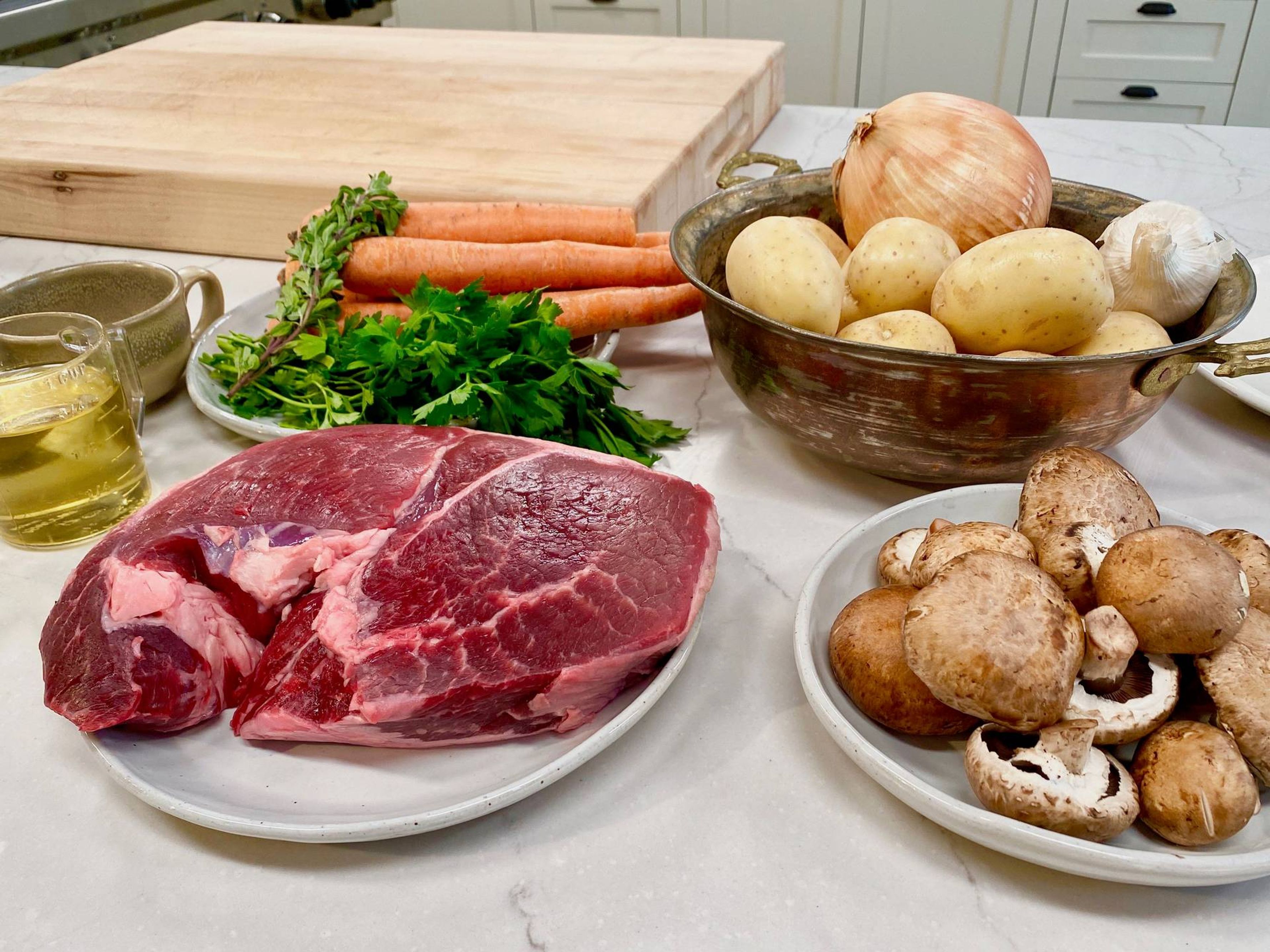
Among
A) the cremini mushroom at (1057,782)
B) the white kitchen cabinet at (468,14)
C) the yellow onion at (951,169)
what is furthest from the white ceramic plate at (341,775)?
the white kitchen cabinet at (468,14)

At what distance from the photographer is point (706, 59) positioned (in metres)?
1.96

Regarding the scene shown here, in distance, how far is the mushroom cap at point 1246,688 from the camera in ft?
1.96

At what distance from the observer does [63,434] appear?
891 mm

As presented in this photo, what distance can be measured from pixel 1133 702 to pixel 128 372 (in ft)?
3.27

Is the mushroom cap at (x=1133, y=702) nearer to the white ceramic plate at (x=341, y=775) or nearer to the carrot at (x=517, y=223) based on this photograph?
the white ceramic plate at (x=341, y=775)

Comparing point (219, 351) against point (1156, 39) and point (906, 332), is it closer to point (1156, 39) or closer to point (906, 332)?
point (906, 332)

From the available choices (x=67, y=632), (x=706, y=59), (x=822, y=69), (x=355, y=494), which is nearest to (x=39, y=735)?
(x=67, y=632)

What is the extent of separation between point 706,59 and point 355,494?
5.00ft

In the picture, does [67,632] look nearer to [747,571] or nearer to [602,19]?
[747,571]

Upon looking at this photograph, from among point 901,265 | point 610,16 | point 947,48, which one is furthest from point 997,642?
point 610,16

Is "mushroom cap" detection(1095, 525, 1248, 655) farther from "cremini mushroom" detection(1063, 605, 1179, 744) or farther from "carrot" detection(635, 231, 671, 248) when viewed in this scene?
"carrot" detection(635, 231, 671, 248)

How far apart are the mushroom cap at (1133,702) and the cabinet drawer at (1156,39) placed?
10.0 feet

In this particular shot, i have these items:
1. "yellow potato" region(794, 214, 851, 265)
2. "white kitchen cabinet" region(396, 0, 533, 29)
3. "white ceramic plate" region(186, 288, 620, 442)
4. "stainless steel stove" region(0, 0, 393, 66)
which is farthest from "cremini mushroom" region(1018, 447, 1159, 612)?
"white kitchen cabinet" region(396, 0, 533, 29)

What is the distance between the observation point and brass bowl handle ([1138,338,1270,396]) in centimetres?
80
